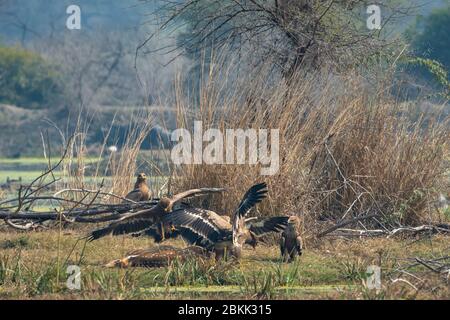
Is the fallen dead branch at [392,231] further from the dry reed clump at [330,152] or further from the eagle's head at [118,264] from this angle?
the eagle's head at [118,264]

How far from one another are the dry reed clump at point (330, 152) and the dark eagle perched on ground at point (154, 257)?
2007 millimetres

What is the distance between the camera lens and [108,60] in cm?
4712

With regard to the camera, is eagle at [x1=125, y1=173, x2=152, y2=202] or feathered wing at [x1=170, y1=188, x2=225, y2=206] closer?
feathered wing at [x1=170, y1=188, x2=225, y2=206]

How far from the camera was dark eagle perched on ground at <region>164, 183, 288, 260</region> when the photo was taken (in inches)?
405

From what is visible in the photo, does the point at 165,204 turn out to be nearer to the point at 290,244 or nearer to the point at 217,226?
the point at 217,226

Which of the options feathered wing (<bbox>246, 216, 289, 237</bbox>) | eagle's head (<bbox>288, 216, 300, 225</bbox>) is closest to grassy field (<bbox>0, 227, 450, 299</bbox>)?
feathered wing (<bbox>246, 216, 289, 237</bbox>)

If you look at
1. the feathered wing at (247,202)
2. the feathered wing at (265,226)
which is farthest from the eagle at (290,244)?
the feathered wing at (247,202)

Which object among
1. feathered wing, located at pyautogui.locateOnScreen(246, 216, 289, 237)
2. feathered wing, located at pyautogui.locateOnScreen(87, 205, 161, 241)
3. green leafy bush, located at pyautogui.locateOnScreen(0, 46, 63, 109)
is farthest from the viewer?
green leafy bush, located at pyautogui.locateOnScreen(0, 46, 63, 109)

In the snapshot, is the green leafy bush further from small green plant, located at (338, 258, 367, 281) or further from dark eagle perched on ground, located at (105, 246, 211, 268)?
small green plant, located at (338, 258, 367, 281)

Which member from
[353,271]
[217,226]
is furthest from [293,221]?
[353,271]

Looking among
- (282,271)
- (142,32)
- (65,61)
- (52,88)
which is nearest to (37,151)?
(52,88)

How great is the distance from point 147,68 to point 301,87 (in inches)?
1406

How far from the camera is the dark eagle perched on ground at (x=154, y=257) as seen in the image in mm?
10070

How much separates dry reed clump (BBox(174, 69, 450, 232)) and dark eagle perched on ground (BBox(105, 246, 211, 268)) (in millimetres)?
2007
